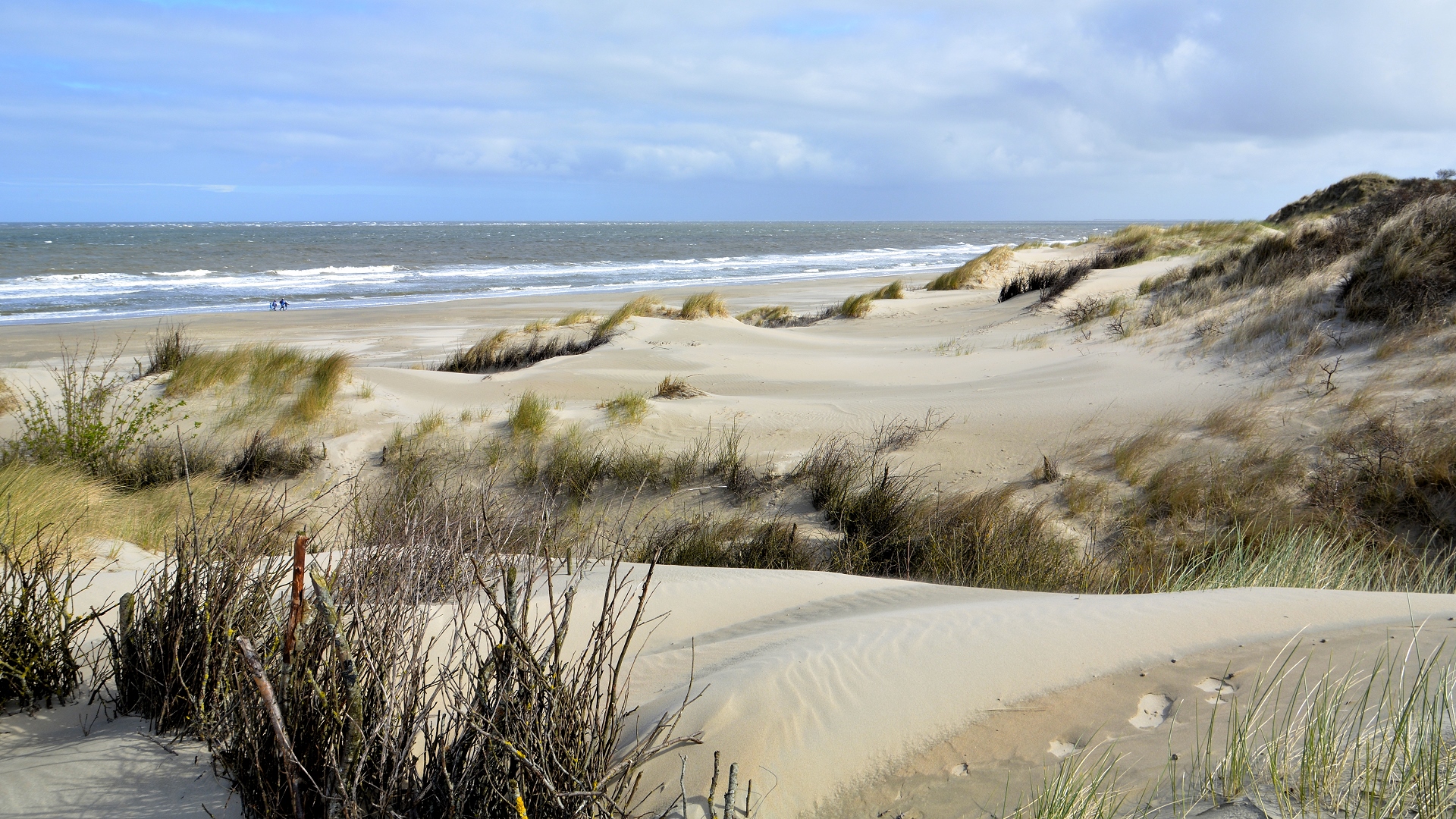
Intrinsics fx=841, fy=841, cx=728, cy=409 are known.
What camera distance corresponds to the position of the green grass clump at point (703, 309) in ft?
53.7

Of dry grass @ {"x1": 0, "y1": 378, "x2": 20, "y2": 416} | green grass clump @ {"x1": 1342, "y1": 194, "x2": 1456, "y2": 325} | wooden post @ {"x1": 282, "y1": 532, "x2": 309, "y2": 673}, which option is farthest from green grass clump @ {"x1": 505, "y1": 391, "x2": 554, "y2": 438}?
green grass clump @ {"x1": 1342, "y1": 194, "x2": 1456, "y2": 325}

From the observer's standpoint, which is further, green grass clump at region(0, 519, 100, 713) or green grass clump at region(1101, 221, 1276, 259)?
green grass clump at region(1101, 221, 1276, 259)

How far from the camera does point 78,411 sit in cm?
704

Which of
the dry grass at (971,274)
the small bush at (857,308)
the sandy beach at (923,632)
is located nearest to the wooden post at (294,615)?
the sandy beach at (923,632)

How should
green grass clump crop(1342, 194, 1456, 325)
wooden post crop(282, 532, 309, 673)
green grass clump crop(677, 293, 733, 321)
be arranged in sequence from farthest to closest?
green grass clump crop(677, 293, 733, 321)
green grass clump crop(1342, 194, 1456, 325)
wooden post crop(282, 532, 309, 673)

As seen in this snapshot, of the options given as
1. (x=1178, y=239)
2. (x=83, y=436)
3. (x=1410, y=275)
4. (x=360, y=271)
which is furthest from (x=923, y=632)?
(x=360, y=271)

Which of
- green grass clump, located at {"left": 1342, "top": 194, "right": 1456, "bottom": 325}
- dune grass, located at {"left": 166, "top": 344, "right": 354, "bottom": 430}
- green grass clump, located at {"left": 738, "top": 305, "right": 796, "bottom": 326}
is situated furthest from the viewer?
green grass clump, located at {"left": 738, "top": 305, "right": 796, "bottom": 326}

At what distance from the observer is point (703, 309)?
16609mm

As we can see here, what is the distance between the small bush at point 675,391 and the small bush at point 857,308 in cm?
819

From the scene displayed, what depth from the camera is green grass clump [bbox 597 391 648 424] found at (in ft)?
28.1

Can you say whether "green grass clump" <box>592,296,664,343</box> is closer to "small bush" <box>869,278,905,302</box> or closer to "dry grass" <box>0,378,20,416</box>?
"small bush" <box>869,278,905,302</box>

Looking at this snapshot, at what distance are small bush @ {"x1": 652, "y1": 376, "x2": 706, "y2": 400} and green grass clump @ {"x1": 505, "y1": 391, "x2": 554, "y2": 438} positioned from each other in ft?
4.72

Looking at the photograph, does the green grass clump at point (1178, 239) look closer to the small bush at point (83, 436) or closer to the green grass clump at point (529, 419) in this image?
the green grass clump at point (529, 419)

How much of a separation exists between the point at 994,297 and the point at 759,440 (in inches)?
527
